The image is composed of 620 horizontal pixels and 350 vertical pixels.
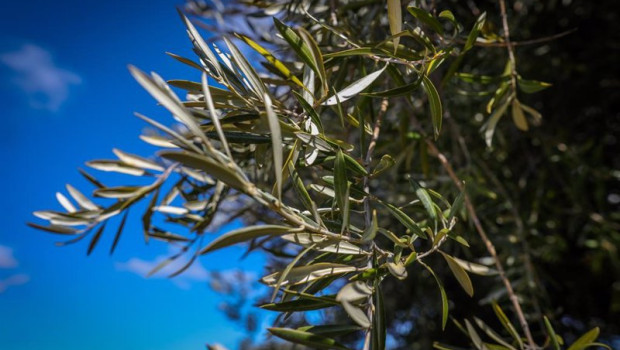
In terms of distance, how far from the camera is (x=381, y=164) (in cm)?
46

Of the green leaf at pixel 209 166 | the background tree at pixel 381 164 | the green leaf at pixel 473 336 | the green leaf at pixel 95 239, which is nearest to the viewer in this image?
the green leaf at pixel 209 166

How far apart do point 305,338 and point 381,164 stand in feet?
0.59

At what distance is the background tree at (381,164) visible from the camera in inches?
15.5

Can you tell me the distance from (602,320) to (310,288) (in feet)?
5.82

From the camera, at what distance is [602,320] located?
5.87ft

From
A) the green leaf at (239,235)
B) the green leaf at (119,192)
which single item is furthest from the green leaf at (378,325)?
the green leaf at (119,192)

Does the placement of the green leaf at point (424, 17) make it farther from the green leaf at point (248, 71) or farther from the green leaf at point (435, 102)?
the green leaf at point (248, 71)

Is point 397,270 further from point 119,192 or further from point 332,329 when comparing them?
point 119,192

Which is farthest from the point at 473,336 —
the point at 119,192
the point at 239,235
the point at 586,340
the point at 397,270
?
the point at 119,192

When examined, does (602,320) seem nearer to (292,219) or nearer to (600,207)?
(600,207)

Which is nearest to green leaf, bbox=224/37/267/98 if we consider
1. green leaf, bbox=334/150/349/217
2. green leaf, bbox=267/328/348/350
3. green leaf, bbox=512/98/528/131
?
green leaf, bbox=334/150/349/217

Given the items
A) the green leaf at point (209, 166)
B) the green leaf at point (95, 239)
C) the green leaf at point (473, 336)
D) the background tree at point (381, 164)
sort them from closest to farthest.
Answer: the green leaf at point (209, 166)
the background tree at point (381, 164)
the green leaf at point (473, 336)
the green leaf at point (95, 239)

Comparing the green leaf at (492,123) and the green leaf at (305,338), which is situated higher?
the green leaf at (492,123)

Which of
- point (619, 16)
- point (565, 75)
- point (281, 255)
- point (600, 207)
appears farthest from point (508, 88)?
point (619, 16)
